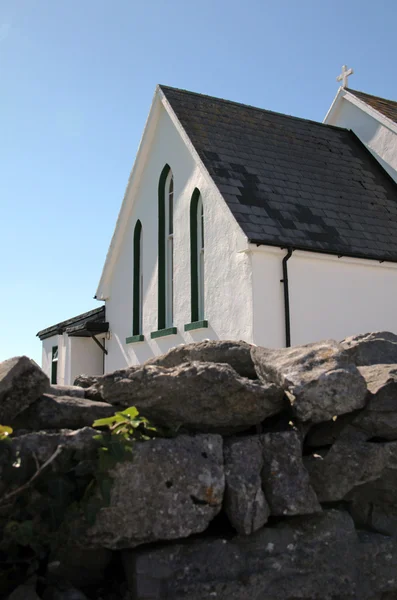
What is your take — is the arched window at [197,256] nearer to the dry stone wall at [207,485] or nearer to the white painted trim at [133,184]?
the white painted trim at [133,184]

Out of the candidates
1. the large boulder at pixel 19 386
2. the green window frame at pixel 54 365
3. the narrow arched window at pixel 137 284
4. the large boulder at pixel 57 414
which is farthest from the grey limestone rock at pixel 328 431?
the green window frame at pixel 54 365

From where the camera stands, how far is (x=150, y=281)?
14023mm

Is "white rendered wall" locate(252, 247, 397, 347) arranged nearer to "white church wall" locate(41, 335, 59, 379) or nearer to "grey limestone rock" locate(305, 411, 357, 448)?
"grey limestone rock" locate(305, 411, 357, 448)

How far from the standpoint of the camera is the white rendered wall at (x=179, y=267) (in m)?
11.5

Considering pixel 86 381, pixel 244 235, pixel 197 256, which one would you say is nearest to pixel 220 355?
pixel 86 381

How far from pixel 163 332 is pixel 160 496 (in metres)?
9.46

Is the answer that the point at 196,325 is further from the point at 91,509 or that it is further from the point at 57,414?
the point at 91,509

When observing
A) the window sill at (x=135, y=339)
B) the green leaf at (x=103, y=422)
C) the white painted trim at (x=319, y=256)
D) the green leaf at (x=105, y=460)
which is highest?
the white painted trim at (x=319, y=256)

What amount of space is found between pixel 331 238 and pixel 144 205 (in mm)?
4624

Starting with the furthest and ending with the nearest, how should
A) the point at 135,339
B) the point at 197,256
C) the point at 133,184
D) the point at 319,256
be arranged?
1. the point at 133,184
2. the point at 135,339
3. the point at 197,256
4. the point at 319,256

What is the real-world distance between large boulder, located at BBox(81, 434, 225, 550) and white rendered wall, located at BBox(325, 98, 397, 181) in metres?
13.1

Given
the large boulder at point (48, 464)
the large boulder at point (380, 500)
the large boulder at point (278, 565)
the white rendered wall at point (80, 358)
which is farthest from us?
the white rendered wall at point (80, 358)

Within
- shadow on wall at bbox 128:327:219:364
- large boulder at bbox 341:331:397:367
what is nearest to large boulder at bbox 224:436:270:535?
large boulder at bbox 341:331:397:367

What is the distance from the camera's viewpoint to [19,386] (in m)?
3.79
